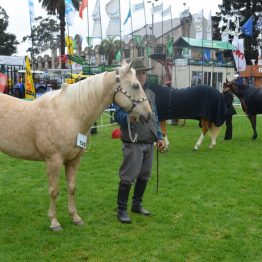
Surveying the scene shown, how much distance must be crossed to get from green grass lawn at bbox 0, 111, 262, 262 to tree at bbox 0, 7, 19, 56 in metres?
50.6

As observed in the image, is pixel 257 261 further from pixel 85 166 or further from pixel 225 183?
pixel 85 166

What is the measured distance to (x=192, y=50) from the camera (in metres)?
47.7

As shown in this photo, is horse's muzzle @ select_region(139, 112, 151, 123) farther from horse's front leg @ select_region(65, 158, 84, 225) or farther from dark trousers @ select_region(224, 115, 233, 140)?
dark trousers @ select_region(224, 115, 233, 140)

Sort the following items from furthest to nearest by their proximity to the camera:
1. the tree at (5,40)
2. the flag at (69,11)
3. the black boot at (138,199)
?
the tree at (5,40) < the flag at (69,11) < the black boot at (138,199)

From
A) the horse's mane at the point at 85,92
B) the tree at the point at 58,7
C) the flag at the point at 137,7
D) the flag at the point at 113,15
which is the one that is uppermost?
the tree at the point at 58,7

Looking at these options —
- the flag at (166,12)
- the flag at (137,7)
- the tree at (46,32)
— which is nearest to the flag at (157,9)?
the flag at (166,12)

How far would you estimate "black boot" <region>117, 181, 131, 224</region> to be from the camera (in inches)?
188

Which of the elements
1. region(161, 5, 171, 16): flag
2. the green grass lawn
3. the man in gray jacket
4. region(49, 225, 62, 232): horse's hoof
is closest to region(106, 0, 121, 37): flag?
region(161, 5, 171, 16): flag

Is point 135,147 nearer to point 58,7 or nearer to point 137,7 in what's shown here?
point 137,7

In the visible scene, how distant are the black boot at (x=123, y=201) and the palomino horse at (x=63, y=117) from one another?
68 cm

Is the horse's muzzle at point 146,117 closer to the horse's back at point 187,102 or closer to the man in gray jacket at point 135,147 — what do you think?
the man in gray jacket at point 135,147

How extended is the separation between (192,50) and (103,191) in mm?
43583

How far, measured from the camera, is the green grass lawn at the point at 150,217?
397cm

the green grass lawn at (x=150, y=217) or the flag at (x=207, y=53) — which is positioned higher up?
the flag at (x=207, y=53)
